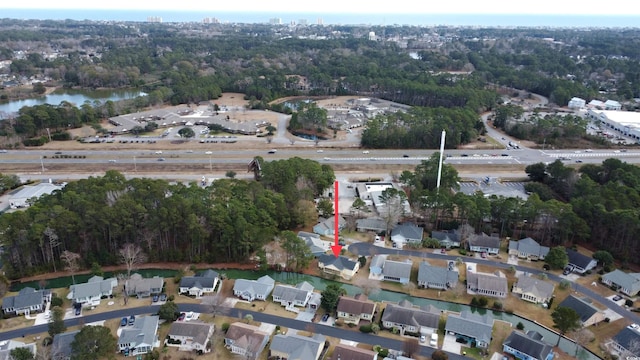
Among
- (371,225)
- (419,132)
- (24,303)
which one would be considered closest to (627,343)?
(371,225)

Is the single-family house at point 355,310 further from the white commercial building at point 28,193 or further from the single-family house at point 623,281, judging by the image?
the white commercial building at point 28,193

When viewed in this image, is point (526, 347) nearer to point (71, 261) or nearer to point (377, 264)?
point (377, 264)

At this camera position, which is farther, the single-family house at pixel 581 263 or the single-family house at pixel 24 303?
the single-family house at pixel 581 263

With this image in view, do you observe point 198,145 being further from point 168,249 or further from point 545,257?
point 545,257

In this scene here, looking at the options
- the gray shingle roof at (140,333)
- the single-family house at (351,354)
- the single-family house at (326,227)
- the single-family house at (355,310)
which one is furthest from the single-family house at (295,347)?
the single-family house at (326,227)

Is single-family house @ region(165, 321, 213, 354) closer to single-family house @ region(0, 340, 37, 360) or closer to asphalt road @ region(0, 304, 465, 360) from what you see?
asphalt road @ region(0, 304, 465, 360)

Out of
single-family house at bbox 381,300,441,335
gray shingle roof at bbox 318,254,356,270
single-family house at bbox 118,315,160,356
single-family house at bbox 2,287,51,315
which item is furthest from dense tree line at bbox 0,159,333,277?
single-family house at bbox 381,300,441,335

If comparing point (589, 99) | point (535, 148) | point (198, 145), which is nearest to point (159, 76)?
point (198, 145)
